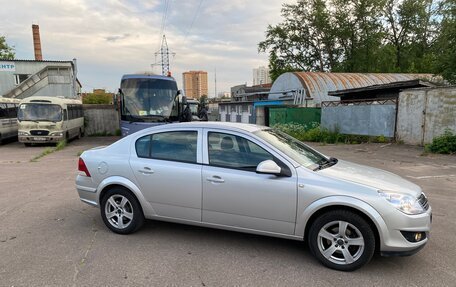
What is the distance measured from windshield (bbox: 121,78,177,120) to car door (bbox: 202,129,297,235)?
10.2 m

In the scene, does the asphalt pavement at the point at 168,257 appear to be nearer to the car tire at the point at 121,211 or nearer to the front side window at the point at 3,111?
the car tire at the point at 121,211

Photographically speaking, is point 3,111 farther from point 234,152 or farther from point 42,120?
point 234,152

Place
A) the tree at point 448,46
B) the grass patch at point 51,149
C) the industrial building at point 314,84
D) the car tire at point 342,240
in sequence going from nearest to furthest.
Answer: the car tire at point 342,240 → the grass patch at point 51,149 → the tree at point 448,46 → the industrial building at point 314,84

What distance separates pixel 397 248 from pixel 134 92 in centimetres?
1250

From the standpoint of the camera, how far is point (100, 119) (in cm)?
2522

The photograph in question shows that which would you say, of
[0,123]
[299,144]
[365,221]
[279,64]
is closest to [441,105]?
[299,144]

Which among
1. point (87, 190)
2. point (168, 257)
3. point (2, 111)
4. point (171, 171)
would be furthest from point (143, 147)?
point (2, 111)

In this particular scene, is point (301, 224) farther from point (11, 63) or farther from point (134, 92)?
point (11, 63)

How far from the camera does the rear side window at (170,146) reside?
4223 mm

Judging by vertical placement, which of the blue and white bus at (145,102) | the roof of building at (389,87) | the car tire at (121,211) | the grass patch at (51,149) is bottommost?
the grass patch at (51,149)

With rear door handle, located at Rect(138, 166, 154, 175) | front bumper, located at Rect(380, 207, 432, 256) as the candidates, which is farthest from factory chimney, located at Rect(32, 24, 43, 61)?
front bumper, located at Rect(380, 207, 432, 256)

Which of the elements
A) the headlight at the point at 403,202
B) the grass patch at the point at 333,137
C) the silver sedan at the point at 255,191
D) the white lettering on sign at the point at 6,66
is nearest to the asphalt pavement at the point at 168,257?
the silver sedan at the point at 255,191

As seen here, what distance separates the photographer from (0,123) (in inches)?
706

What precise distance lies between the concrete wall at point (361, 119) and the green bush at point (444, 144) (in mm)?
2987
